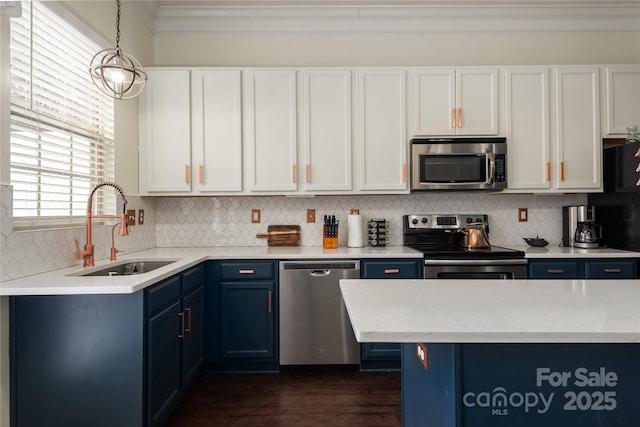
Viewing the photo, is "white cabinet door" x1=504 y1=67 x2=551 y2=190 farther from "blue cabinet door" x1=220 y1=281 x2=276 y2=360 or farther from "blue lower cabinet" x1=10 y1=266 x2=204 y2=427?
"blue lower cabinet" x1=10 y1=266 x2=204 y2=427

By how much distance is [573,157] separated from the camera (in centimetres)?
322

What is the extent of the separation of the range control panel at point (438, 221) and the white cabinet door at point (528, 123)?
53 cm

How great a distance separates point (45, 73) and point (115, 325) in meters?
1.47

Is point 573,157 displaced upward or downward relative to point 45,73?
downward

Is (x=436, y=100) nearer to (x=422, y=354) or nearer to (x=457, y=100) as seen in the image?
(x=457, y=100)

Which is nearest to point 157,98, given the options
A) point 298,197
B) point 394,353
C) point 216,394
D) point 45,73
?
point 45,73

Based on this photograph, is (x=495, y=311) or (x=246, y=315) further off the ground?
(x=495, y=311)

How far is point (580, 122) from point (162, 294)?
11.4ft

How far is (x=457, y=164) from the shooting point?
316 cm

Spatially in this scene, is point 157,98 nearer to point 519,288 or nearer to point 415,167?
point 415,167

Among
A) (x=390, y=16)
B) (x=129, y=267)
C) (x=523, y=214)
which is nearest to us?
(x=129, y=267)

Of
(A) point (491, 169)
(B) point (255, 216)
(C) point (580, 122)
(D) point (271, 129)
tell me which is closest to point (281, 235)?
(B) point (255, 216)

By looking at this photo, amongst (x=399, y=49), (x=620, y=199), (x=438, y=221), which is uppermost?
(x=399, y=49)

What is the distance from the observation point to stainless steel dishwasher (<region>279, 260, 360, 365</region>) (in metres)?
2.92
